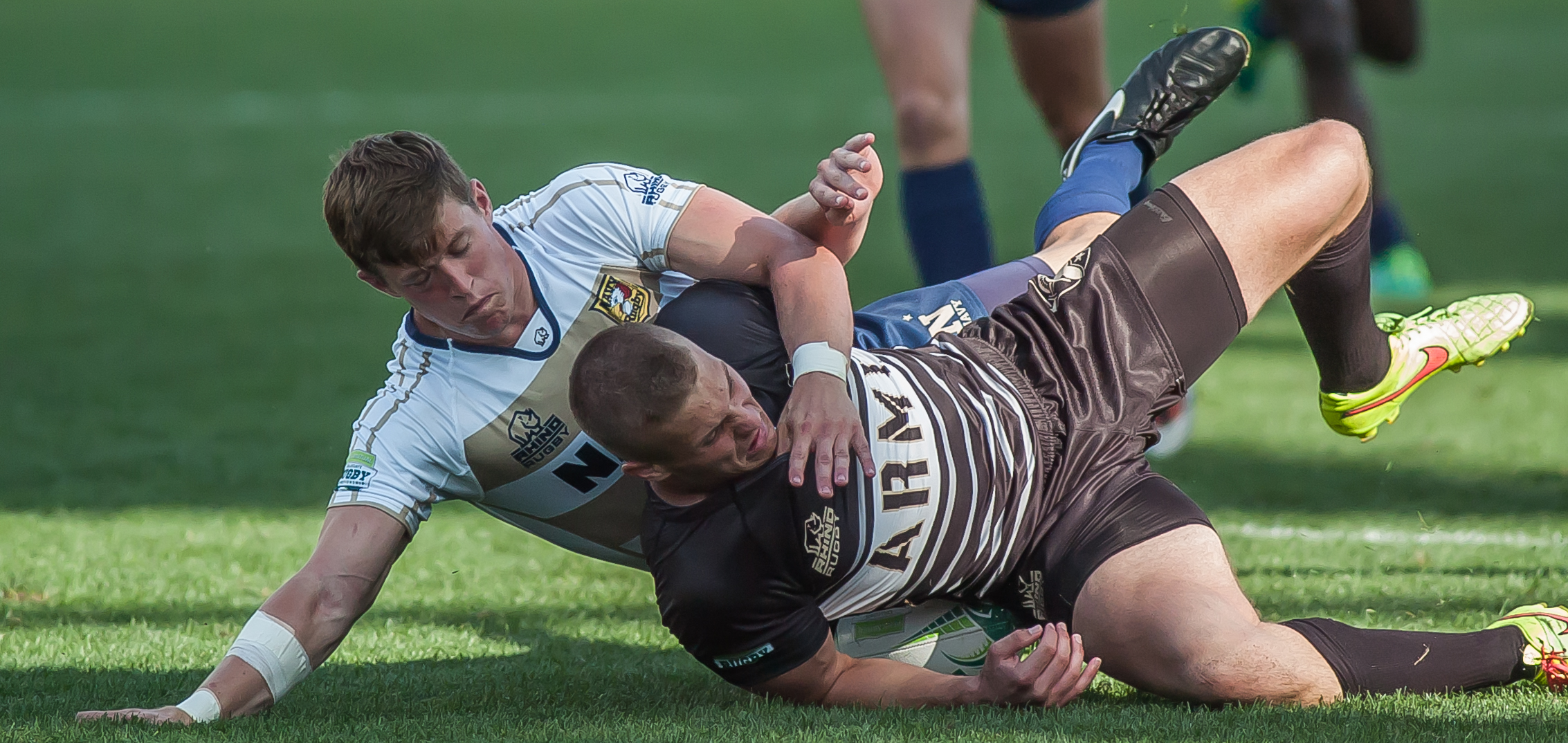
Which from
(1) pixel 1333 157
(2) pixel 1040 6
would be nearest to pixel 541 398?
(1) pixel 1333 157

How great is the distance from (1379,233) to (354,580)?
5.66 m

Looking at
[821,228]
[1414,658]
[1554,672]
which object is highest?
[821,228]

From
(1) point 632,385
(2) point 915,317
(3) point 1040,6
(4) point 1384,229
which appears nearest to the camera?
(1) point 632,385

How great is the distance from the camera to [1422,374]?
3871 mm

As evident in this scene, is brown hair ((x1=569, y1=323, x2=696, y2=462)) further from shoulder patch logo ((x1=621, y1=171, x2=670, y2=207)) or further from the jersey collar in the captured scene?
shoulder patch logo ((x1=621, y1=171, x2=670, y2=207))

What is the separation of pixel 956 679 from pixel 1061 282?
0.95 meters

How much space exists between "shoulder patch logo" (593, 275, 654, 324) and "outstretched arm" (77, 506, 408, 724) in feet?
1.81

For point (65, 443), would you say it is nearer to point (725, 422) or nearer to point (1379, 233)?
point (725, 422)

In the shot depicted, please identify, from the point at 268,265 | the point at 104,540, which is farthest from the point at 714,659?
the point at 268,265

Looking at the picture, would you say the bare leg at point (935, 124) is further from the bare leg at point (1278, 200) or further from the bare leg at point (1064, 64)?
the bare leg at point (1278, 200)

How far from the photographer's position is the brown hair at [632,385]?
273cm

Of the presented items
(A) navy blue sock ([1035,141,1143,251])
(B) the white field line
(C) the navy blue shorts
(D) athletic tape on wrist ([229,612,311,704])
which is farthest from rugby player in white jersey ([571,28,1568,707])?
(C) the navy blue shorts

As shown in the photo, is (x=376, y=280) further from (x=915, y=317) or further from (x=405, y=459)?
→ (x=915, y=317)

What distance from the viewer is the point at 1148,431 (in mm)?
3322
